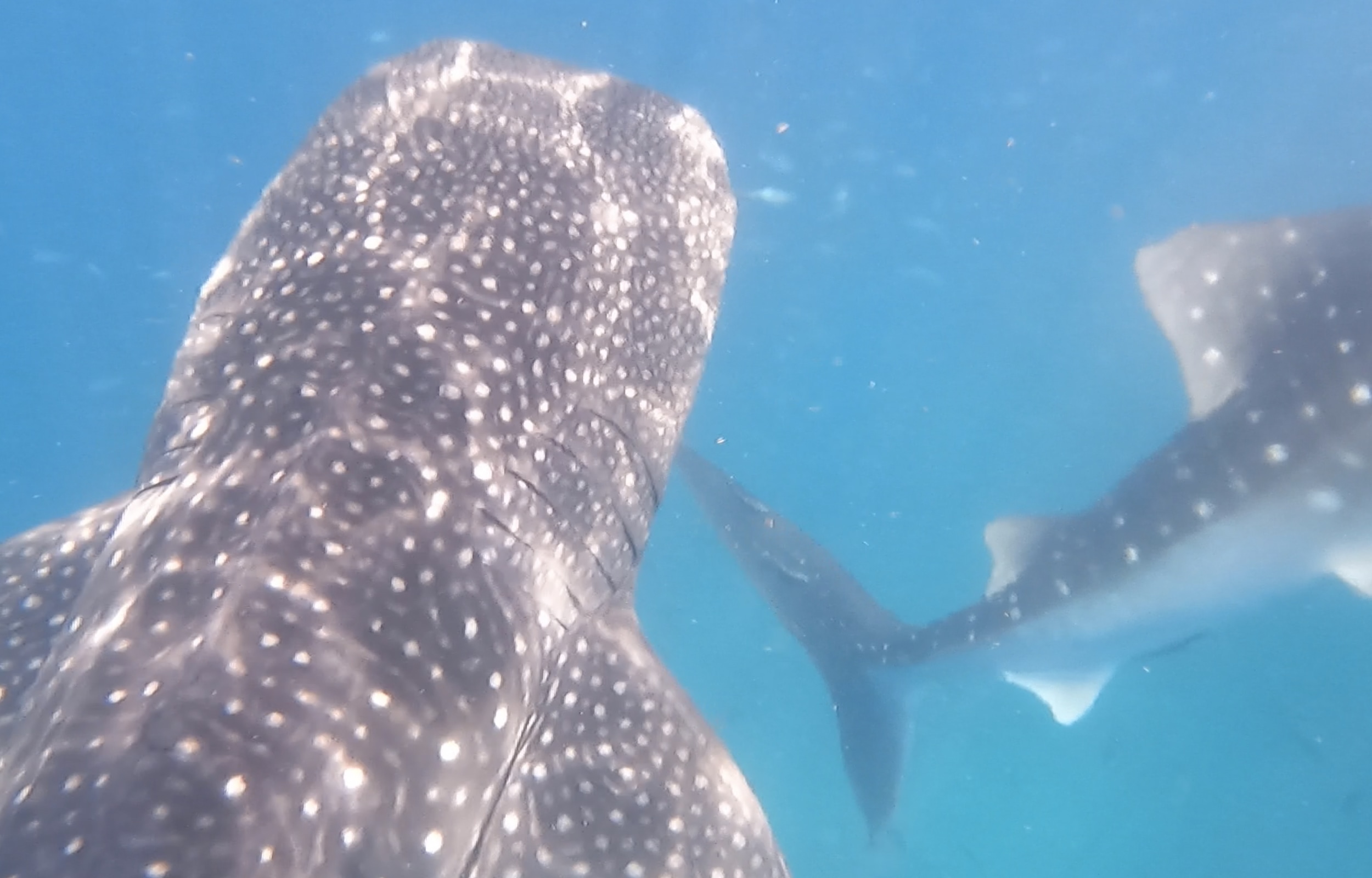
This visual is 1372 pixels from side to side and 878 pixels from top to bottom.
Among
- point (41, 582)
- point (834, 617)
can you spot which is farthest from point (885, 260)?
point (41, 582)

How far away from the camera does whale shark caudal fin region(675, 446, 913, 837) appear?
861 cm

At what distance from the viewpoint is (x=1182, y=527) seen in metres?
7.31

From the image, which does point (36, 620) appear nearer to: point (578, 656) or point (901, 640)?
point (578, 656)

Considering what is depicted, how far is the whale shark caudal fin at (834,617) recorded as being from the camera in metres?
8.61

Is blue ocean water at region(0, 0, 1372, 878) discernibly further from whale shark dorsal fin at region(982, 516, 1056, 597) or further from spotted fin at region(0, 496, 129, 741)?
spotted fin at region(0, 496, 129, 741)

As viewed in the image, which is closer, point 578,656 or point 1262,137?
point 578,656

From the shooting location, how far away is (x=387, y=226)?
385 cm

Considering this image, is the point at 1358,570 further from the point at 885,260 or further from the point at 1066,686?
the point at 885,260

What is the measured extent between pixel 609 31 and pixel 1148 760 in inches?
851

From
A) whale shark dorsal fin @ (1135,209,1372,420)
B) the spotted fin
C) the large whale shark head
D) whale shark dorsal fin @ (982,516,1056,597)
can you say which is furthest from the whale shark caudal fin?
the spotted fin

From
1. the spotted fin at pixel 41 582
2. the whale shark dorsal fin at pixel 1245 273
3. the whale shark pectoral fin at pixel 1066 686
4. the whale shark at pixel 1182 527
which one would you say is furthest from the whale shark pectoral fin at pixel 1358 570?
the spotted fin at pixel 41 582

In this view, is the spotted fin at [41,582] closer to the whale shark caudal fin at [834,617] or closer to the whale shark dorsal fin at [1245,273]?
the whale shark caudal fin at [834,617]

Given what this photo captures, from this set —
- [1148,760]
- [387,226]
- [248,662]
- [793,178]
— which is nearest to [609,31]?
[793,178]

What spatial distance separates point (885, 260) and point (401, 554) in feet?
45.3
